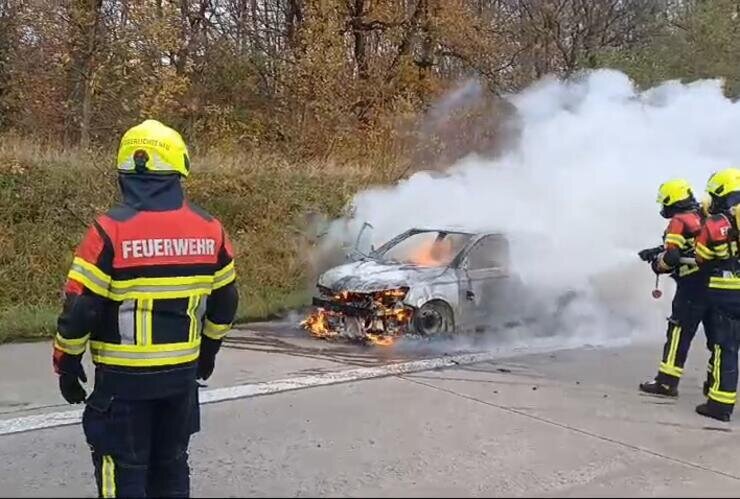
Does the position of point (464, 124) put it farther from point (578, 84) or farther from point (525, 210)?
point (525, 210)

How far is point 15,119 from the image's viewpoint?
16797mm

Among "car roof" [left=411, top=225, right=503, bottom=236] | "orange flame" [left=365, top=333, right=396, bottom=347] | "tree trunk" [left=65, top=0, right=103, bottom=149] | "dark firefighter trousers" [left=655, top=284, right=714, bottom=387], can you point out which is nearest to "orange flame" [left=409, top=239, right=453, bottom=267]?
"car roof" [left=411, top=225, right=503, bottom=236]

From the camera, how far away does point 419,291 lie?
9.33 metres

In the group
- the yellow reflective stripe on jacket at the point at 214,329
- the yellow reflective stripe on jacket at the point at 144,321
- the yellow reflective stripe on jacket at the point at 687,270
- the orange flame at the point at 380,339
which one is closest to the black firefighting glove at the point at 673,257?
the yellow reflective stripe on jacket at the point at 687,270

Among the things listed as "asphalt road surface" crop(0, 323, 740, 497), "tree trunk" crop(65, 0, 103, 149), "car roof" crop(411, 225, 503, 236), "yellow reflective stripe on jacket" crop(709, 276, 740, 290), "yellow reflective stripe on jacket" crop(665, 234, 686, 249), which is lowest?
"asphalt road surface" crop(0, 323, 740, 497)

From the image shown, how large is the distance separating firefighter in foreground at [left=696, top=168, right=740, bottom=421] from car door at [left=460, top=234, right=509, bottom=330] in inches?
127

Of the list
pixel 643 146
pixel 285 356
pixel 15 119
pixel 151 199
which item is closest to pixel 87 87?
pixel 15 119

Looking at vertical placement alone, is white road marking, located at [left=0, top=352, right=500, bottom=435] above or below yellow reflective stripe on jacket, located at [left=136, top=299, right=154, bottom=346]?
below

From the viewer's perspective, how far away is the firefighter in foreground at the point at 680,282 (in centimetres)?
731

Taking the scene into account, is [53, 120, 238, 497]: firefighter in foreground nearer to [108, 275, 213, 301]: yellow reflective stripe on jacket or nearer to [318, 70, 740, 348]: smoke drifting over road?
[108, 275, 213, 301]: yellow reflective stripe on jacket

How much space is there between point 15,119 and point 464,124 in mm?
9544

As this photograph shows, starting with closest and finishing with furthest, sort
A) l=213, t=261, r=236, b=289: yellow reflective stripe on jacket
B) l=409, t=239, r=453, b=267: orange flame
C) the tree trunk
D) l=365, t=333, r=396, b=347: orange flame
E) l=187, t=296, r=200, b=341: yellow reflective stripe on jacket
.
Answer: l=187, t=296, r=200, b=341: yellow reflective stripe on jacket < l=213, t=261, r=236, b=289: yellow reflective stripe on jacket < l=365, t=333, r=396, b=347: orange flame < l=409, t=239, r=453, b=267: orange flame < the tree trunk

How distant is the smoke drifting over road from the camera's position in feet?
34.9

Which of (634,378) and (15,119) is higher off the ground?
(15,119)
